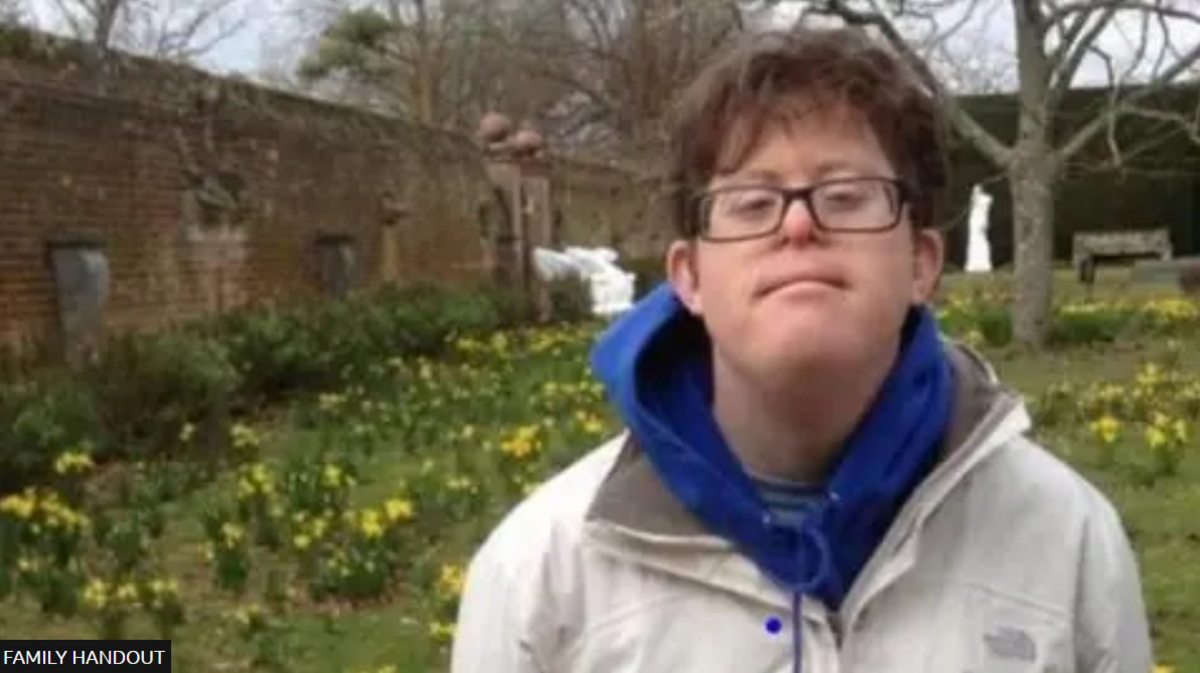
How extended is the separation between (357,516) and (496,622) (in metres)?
6.18

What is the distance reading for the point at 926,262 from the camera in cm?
210

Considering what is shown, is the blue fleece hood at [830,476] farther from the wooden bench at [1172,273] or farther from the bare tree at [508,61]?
the bare tree at [508,61]

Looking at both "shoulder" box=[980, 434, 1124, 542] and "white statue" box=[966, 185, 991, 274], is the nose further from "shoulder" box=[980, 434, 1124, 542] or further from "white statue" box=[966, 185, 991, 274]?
"white statue" box=[966, 185, 991, 274]

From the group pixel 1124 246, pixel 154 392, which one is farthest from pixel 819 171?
pixel 1124 246

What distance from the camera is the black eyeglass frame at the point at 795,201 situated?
6.50ft

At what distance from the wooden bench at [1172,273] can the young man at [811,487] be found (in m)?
20.4

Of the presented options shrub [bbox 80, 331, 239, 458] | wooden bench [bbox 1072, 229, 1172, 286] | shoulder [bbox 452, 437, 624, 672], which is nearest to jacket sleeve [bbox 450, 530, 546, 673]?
shoulder [bbox 452, 437, 624, 672]

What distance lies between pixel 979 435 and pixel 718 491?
27 cm

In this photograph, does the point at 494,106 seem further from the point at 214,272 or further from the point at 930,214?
the point at 930,214

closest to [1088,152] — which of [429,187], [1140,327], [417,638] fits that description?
[429,187]

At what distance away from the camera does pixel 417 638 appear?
6367 millimetres

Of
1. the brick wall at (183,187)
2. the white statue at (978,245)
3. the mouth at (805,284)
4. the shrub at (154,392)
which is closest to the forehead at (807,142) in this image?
the mouth at (805,284)

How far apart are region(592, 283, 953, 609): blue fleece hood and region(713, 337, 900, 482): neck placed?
1 cm

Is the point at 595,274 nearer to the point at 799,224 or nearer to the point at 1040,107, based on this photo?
the point at 1040,107
